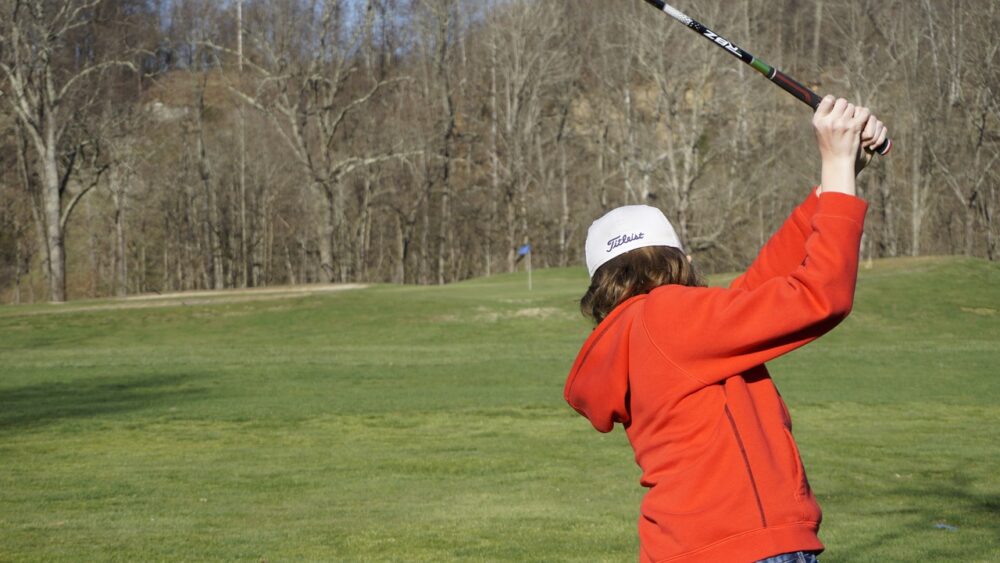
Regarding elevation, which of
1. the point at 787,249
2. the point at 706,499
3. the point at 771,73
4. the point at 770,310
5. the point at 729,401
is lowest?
the point at 706,499

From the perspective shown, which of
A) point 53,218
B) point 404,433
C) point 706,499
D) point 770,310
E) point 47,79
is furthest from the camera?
point 53,218

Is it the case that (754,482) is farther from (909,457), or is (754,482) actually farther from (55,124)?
(55,124)

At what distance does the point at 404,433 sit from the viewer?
50.9 ft

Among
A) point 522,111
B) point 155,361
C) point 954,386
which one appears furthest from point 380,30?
point 954,386

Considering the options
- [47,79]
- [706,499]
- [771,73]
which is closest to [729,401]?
[706,499]

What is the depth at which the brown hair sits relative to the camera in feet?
10.3

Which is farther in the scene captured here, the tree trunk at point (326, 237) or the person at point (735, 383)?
the tree trunk at point (326, 237)

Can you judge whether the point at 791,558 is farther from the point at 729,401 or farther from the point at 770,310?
the point at 770,310

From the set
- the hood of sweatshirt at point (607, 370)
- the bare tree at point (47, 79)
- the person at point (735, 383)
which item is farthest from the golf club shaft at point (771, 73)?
the bare tree at point (47, 79)

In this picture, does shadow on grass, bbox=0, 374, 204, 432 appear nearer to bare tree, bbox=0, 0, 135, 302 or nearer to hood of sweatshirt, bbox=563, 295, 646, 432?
hood of sweatshirt, bbox=563, 295, 646, 432

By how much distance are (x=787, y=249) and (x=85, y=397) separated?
681 inches

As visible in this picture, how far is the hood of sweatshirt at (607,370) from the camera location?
10.1 feet

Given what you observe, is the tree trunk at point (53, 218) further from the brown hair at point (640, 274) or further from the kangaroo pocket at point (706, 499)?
the kangaroo pocket at point (706, 499)

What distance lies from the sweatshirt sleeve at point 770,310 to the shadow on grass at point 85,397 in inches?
565
